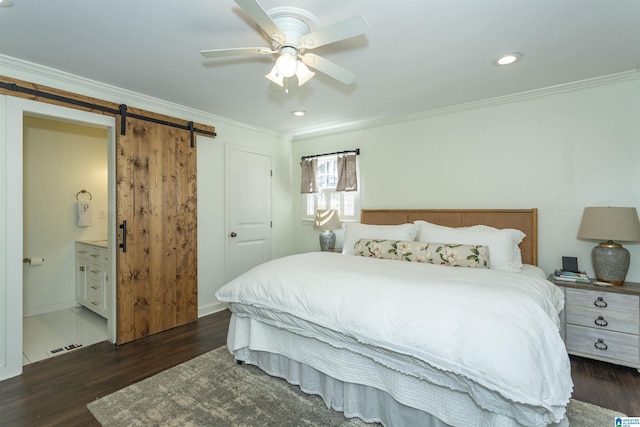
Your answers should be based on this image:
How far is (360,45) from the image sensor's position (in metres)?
2.18

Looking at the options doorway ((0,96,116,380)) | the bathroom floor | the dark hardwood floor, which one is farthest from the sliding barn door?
doorway ((0,96,116,380))

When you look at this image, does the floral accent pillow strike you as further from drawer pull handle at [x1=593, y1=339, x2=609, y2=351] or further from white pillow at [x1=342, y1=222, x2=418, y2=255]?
drawer pull handle at [x1=593, y1=339, x2=609, y2=351]

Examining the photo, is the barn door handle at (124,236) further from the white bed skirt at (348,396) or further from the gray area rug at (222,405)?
the white bed skirt at (348,396)

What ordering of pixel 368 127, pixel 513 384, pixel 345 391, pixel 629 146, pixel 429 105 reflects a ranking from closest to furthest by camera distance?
pixel 513 384, pixel 345 391, pixel 629 146, pixel 429 105, pixel 368 127

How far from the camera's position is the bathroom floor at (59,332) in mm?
2801

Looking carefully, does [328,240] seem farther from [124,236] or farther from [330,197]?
[124,236]

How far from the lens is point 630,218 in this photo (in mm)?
2451

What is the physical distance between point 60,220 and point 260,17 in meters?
4.16

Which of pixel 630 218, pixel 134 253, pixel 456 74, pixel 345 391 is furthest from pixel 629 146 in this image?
pixel 134 253

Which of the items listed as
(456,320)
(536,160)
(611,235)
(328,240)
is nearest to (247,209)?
(328,240)

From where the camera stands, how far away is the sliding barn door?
9.84 ft

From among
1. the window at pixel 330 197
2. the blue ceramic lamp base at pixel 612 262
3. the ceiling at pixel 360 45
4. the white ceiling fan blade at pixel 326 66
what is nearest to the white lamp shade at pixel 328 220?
the window at pixel 330 197

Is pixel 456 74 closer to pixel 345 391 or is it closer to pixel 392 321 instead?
pixel 392 321

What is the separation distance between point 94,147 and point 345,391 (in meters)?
4.65
